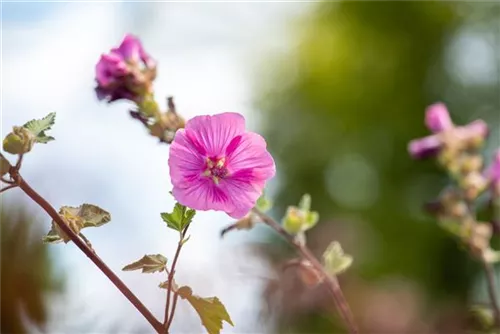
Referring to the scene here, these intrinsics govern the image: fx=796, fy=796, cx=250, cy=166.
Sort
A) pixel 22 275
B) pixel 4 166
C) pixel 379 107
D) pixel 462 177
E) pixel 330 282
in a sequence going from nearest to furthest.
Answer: pixel 4 166 < pixel 330 282 < pixel 462 177 < pixel 22 275 < pixel 379 107

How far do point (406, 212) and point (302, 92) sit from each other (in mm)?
694

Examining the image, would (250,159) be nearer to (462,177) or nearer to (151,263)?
(151,263)

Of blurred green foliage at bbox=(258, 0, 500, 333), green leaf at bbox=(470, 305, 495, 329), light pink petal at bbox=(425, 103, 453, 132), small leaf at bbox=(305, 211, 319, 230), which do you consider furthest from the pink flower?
blurred green foliage at bbox=(258, 0, 500, 333)

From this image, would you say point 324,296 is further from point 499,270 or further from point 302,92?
point 302,92

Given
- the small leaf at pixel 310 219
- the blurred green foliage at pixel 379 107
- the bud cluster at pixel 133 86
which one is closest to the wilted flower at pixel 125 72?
the bud cluster at pixel 133 86

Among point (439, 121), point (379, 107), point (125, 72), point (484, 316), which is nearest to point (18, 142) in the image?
point (125, 72)

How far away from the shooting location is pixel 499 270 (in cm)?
267

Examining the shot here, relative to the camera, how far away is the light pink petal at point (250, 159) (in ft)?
1.04

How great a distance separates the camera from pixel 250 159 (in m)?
0.32

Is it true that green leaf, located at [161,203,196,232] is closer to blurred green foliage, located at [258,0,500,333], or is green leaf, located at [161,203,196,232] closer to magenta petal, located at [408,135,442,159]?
magenta petal, located at [408,135,442,159]

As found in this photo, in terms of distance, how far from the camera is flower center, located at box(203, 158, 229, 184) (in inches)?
12.3

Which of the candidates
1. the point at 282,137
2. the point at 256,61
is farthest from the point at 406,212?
the point at 256,61

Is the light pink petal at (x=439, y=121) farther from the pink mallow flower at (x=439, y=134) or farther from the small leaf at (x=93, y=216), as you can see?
the small leaf at (x=93, y=216)

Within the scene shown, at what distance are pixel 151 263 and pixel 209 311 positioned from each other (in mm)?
28
